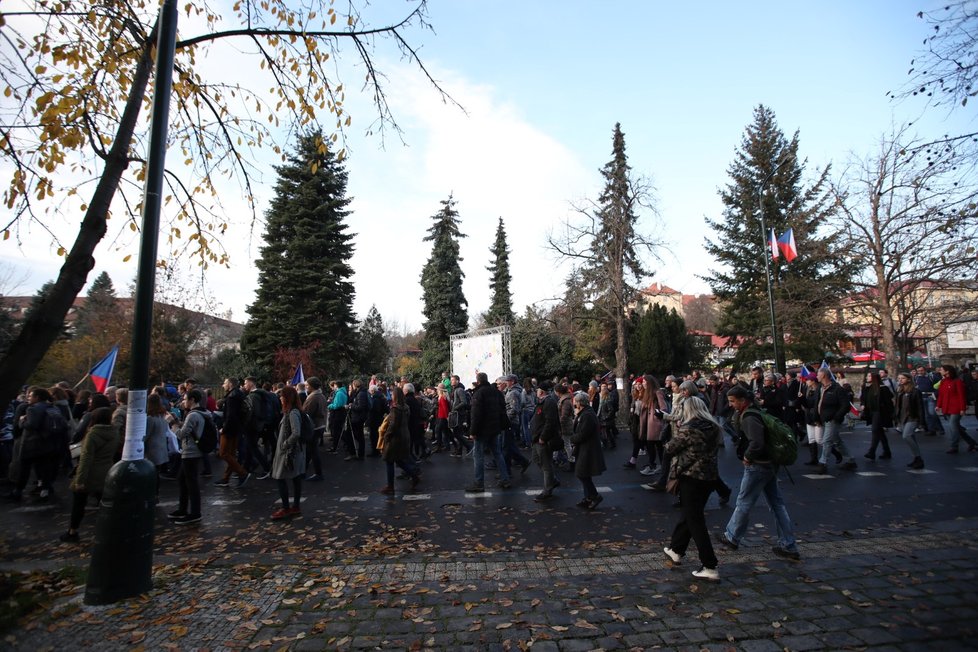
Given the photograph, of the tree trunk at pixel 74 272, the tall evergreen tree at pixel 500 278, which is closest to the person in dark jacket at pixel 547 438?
the tree trunk at pixel 74 272

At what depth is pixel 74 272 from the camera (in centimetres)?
489

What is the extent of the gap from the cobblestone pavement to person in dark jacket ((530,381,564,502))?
2.71 metres

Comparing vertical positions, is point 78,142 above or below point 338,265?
below

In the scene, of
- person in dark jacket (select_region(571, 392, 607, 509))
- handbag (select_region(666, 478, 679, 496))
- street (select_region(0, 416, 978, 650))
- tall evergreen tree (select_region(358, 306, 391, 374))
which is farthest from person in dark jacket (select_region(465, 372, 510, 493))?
tall evergreen tree (select_region(358, 306, 391, 374))

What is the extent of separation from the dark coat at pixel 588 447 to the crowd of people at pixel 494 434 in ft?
0.05

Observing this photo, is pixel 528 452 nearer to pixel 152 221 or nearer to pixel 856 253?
pixel 152 221

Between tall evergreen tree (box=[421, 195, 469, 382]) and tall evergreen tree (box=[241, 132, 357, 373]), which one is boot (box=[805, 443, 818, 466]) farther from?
tall evergreen tree (box=[421, 195, 469, 382])

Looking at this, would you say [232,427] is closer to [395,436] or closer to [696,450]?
[395,436]

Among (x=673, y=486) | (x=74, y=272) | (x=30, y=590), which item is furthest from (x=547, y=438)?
(x=74, y=272)

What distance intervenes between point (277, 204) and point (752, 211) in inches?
1191

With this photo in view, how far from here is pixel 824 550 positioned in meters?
5.34

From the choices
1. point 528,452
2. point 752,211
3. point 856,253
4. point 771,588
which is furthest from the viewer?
point 752,211

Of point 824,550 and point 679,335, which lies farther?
point 679,335

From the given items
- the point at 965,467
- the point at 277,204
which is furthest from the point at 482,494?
the point at 277,204
